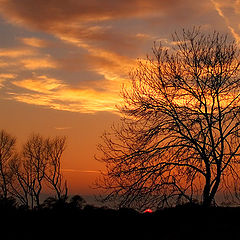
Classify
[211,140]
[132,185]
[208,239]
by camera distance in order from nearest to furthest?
1. [208,239]
2. [132,185]
3. [211,140]

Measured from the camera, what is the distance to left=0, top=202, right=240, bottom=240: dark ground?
10.3m

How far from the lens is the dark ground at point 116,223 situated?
10266mm

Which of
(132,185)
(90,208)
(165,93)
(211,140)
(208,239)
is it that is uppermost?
(165,93)

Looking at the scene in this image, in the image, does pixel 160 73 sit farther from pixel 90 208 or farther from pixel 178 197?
pixel 90 208

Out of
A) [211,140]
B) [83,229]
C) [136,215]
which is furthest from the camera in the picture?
[211,140]

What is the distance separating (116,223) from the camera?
38.1 feet

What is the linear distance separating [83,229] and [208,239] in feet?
12.0

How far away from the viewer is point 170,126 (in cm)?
2062

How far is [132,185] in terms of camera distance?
1886 centimetres

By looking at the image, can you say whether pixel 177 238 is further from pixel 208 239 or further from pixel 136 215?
pixel 136 215

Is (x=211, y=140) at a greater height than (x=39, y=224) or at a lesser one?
greater

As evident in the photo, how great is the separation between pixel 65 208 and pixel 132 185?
6577 mm

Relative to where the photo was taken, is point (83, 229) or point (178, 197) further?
point (178, 197)

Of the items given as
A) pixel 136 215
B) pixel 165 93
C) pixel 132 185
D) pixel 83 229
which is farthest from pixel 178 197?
pixel 83 229
